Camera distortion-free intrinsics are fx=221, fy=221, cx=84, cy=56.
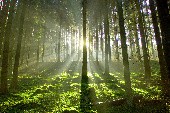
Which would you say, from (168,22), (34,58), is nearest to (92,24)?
(34,58)

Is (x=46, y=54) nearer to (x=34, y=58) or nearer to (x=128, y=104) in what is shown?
(x=34, y=58)

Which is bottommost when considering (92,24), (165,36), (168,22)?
(165,36)

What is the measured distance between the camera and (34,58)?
70.5 m

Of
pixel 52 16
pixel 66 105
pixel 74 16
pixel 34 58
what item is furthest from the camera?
pixel 34 58

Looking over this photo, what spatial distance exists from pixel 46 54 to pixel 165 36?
87.2 m

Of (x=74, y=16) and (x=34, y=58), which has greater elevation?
(x=74, y=16)

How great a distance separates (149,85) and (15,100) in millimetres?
11150

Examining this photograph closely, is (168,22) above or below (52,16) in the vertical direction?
below

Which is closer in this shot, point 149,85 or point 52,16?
point 149,85

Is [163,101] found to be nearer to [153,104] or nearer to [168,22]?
[153,104]

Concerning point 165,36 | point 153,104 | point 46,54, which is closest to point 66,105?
point 153,104

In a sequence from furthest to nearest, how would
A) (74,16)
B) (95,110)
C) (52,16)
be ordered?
1. (74,16)
2. (52,16)
3. (95,110)

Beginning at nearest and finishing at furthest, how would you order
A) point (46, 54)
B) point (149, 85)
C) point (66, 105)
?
point (66, 105), point (149, 85), point (46, 54)

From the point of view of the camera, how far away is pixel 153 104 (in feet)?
37.5
